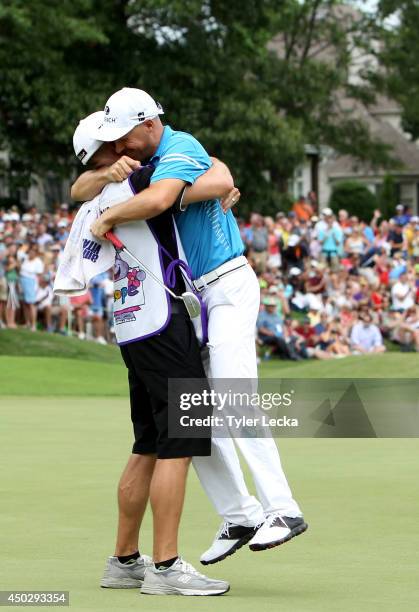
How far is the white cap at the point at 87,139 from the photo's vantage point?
6.30 m

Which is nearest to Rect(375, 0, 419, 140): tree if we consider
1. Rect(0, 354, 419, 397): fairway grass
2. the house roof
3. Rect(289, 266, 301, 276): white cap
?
the house roof

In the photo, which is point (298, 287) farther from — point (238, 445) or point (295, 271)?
point (238, 445)

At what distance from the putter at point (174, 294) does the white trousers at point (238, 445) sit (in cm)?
10

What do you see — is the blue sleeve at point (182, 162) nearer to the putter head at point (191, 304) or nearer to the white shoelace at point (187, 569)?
the putter head at point (191, 304)

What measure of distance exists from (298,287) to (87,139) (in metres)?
24.4

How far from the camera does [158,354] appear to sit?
6.18 meters

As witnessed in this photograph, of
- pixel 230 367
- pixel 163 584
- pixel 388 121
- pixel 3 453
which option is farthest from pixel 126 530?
pixel 388 121

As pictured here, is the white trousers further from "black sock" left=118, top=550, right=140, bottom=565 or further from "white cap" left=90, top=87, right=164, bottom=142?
"white cap" left=90, top=87, right=164, bottom=142

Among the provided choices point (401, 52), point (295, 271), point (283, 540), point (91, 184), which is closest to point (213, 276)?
point (91, 184)

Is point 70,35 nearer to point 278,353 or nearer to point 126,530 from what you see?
point 278,353

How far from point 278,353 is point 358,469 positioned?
17.8 meters

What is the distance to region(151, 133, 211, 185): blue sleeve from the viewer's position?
6.14m

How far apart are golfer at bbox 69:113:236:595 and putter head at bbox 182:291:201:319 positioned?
4cm

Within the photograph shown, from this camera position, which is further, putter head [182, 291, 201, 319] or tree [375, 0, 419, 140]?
tree [375, 0, 419, 140]
